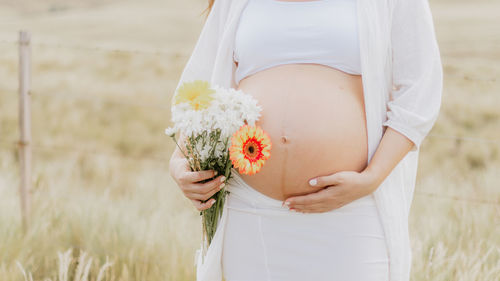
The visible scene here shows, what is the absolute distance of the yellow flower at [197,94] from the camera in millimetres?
1512

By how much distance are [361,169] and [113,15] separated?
902 inches

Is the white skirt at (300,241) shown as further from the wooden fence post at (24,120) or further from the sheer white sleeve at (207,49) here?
the wooden fence post at (24,120)

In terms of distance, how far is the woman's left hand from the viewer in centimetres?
160

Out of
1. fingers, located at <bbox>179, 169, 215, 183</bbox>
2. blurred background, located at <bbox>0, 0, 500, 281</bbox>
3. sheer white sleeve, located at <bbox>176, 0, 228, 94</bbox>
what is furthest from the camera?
blurred background, located at <bbox>0, 0, 500, 281</bbox>

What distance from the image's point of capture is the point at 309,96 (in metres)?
1.71

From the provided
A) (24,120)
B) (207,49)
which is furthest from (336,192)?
(24,120)

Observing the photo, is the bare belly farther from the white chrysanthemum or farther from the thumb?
the white chrysanthemum

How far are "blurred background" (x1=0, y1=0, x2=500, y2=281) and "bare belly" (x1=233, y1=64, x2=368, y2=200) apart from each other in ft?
3.84

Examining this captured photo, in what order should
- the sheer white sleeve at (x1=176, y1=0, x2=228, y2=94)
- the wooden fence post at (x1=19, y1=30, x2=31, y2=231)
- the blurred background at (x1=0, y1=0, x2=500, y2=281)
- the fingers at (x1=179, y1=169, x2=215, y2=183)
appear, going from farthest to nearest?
the wooden fence post at (x1=19, y1=30, x2=31, y2=231) < the blurred background at (x1=0, y1=0, x2=500, y2=281) < the sheer white sleeve at (x1=176, y1=0, x2=228, y2=94) < the fingers at (x1=179, y1=169, x2=215, y2=183)

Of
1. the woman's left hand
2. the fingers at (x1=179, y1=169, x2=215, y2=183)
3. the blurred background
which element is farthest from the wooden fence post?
the woman's left hand

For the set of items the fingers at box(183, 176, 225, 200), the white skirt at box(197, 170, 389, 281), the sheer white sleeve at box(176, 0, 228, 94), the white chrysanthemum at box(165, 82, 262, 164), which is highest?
the sheer white sleeve at box(176, 0, 228, 94)

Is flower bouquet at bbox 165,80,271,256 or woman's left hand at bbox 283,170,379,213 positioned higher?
flower bouquet at bbox 165,80,271,256

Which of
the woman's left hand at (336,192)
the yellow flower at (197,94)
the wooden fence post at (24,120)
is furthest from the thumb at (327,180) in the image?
the wooden fence post at (24,120)

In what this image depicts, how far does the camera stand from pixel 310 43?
1.71m
